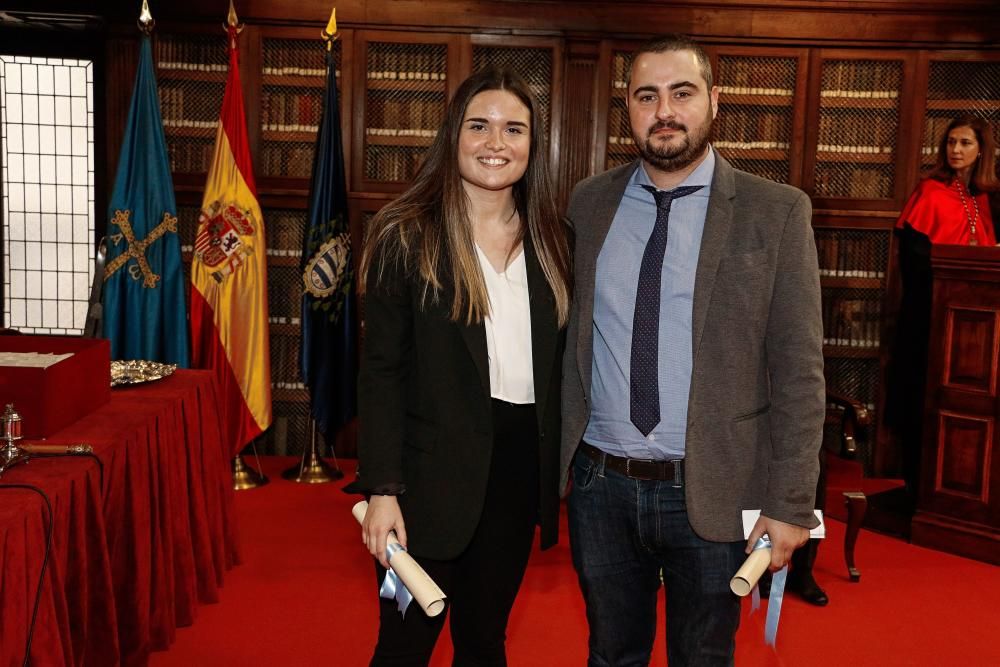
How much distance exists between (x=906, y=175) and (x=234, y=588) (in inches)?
175

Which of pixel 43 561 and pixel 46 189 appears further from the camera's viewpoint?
pixel 46 189

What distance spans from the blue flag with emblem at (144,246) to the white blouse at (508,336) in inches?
130

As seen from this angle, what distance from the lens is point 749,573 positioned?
1.74m

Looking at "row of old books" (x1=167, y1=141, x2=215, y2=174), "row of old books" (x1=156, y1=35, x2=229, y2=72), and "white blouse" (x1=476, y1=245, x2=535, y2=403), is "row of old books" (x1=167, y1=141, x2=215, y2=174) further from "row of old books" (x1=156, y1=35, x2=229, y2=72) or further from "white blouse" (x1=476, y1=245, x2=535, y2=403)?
"white blouse" (x1=476, y1=245, x2=535, y2=403)

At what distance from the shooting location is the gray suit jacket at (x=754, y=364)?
1848mm

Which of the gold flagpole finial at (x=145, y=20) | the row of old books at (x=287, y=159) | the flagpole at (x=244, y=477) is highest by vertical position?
the gold flagpole finial at (x=145, y=20)

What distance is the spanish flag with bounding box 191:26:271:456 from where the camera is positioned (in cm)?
493

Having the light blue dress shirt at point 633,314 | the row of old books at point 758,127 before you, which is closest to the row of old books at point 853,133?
the row of old books at point 758,127

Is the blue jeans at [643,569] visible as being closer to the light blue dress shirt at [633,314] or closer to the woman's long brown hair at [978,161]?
the light blue dress shirt at [633,314]

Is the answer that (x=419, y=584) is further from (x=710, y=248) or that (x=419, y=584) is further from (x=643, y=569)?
(x=710, y=248)

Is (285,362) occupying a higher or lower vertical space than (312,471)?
higher

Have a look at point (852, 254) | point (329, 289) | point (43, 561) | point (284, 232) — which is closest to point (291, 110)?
point (284, 232)

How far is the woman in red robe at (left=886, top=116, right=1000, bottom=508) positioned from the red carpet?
847mm

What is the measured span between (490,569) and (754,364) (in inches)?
26.9
